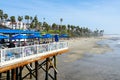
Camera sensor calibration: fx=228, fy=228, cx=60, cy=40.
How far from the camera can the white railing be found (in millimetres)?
14002

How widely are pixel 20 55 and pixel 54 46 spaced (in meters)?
7.14

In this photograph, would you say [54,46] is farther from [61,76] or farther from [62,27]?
[62,27]

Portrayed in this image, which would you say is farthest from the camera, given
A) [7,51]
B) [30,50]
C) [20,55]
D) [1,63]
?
[30,50]

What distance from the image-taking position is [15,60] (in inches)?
595

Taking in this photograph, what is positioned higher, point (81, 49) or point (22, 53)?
point (22, 53)

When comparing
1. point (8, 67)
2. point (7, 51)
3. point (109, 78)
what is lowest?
point (109, 78)

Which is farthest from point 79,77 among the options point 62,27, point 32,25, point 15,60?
point 62,27

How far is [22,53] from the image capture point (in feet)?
53.0

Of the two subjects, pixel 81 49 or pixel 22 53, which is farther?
pixel 81 49

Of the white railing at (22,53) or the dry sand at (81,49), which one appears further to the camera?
the dry sand at (81,49)

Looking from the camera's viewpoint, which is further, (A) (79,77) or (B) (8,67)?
(A) (79,77)

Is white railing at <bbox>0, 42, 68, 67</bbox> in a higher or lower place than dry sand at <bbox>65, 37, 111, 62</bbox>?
higher

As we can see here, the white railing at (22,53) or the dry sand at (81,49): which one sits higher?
the white railing at (22,53)

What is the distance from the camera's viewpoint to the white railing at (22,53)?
14.0 meters
